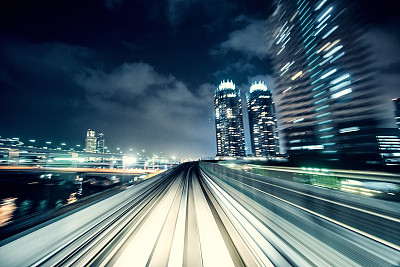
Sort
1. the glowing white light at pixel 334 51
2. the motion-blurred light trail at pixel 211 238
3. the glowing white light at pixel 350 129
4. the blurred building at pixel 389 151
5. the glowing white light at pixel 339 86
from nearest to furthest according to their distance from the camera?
the motion-blurred light trail at pixel 211 238, the blurred building at pixel 389 151, the glowing white light at pixel 350 129, the glowing white light at pixel 339 86, the glowing white light at pixel 334 51

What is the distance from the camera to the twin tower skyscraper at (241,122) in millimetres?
172750

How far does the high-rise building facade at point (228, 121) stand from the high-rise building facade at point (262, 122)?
20.7 metres

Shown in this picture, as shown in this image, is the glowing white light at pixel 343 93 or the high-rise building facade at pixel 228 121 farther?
the high-rise building facade at pixel 228 121

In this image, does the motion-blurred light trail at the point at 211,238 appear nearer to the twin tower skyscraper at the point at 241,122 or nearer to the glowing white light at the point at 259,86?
the twin tower skyscraper at the point at 241,122

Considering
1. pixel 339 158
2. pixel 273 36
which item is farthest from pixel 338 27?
pixel 339 158

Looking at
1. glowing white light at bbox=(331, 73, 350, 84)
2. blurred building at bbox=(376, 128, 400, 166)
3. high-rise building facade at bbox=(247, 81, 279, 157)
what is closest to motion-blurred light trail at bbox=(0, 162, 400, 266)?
blurred building at bbox=(376, 128, 400, 166)

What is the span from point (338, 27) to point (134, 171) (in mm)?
76943

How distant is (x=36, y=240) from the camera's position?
255cm

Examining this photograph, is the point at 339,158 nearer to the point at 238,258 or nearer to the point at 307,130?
the point at 307,130

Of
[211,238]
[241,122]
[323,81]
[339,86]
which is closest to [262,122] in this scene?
[241,122]

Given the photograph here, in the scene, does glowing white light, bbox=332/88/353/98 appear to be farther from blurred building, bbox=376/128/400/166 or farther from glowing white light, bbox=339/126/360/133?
blurred building, bbox=376/128/400/166

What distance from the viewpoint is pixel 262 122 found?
183 meters

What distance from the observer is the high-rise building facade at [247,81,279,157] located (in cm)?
17275

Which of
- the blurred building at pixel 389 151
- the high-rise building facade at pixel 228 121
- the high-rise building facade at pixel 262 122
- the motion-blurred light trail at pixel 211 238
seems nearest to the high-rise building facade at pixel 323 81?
the blurred building at pixel 389 151
